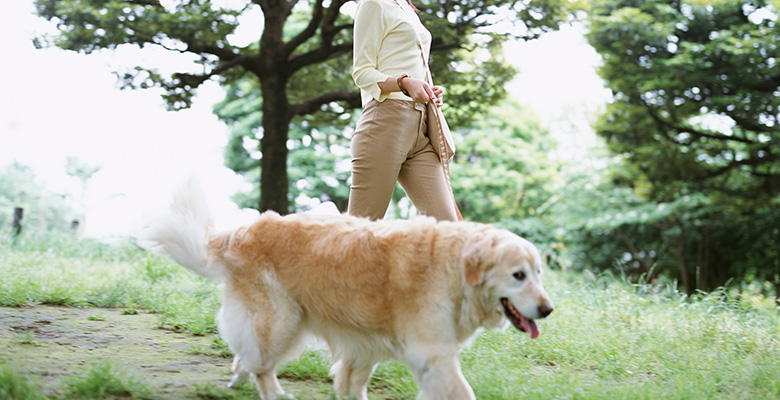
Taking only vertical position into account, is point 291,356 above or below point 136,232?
below

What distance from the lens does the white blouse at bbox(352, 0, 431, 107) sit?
12.5ft

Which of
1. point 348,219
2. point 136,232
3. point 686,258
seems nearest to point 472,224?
point 348,219

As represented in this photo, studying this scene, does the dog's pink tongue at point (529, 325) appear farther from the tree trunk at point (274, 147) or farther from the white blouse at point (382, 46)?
the tree trunk at point (274, 147)

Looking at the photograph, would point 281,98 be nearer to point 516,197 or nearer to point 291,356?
point 291,356

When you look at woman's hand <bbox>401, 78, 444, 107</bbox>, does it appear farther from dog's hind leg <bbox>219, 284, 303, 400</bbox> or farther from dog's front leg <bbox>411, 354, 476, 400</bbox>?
dog's front leg <bbox>411, 354, 476, 400</bbox>

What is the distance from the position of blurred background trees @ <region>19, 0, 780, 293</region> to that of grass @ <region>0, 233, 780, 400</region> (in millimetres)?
1147

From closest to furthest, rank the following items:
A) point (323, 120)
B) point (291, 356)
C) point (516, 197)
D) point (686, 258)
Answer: point (291, 356)
point (323, 120)
point (686, 258)
point (516, 197)

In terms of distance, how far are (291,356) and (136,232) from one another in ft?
3.38

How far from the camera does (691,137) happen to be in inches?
521

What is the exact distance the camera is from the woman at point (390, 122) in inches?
149

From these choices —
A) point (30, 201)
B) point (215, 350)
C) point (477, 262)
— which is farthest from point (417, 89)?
point (30, 201)

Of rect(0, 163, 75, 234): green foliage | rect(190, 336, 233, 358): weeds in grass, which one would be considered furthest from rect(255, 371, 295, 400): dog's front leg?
rect(0, 163, 75, 234): green foliage

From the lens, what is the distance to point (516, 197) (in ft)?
77.9

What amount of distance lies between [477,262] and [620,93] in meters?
11.6
